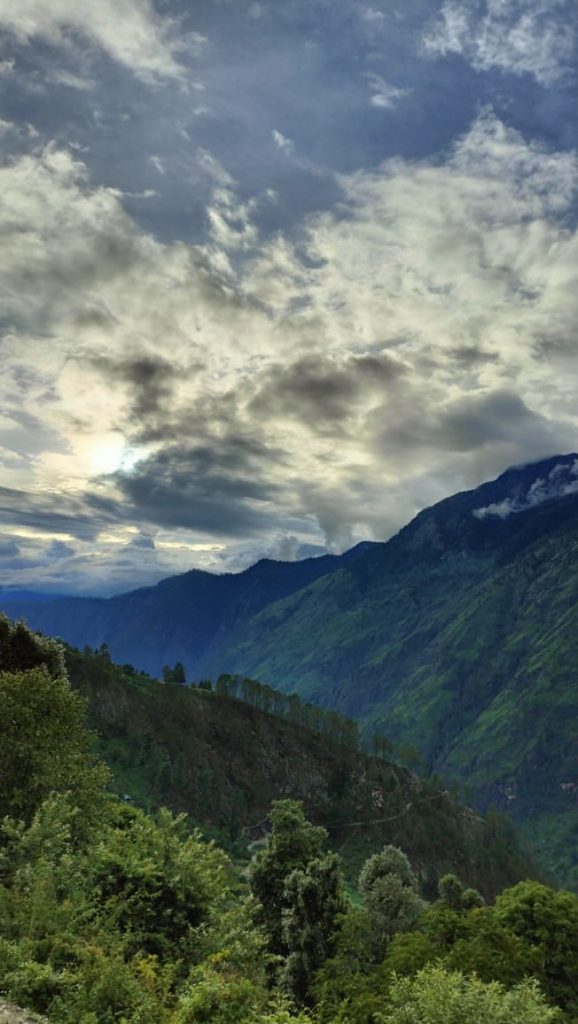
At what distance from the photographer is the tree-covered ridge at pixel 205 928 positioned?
28359 mm

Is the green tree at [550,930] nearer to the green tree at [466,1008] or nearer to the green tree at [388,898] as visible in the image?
the green tree at [388,898]

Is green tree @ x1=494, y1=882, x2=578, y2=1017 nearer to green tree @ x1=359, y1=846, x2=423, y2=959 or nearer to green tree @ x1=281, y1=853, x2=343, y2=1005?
green tree @ x1=359, y1=846, x2=423, y2=959

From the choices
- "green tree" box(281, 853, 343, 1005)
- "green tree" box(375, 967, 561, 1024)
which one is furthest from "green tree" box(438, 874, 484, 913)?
"green tree" box(375, 967, 561, 1024)

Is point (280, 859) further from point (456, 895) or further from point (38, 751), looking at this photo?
point (456, 895)

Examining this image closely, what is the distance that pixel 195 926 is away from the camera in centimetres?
4006

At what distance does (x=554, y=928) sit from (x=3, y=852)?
6796 centimetres

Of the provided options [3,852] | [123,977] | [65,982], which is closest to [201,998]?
[123,977]

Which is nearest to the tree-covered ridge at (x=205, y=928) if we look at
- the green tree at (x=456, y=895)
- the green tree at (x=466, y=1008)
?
the green tree at (x=466, y=1008)

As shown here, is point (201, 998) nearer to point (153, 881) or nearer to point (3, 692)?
point (153, 881)

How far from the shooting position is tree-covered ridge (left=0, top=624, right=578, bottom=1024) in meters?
28.4

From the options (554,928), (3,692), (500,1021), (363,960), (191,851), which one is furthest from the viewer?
(554,928)

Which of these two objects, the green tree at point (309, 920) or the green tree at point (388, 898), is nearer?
the green tree at point (309, 920)

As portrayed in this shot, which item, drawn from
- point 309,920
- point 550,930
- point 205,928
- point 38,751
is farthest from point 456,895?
point 38,751

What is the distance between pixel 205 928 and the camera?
3931 centimetres
